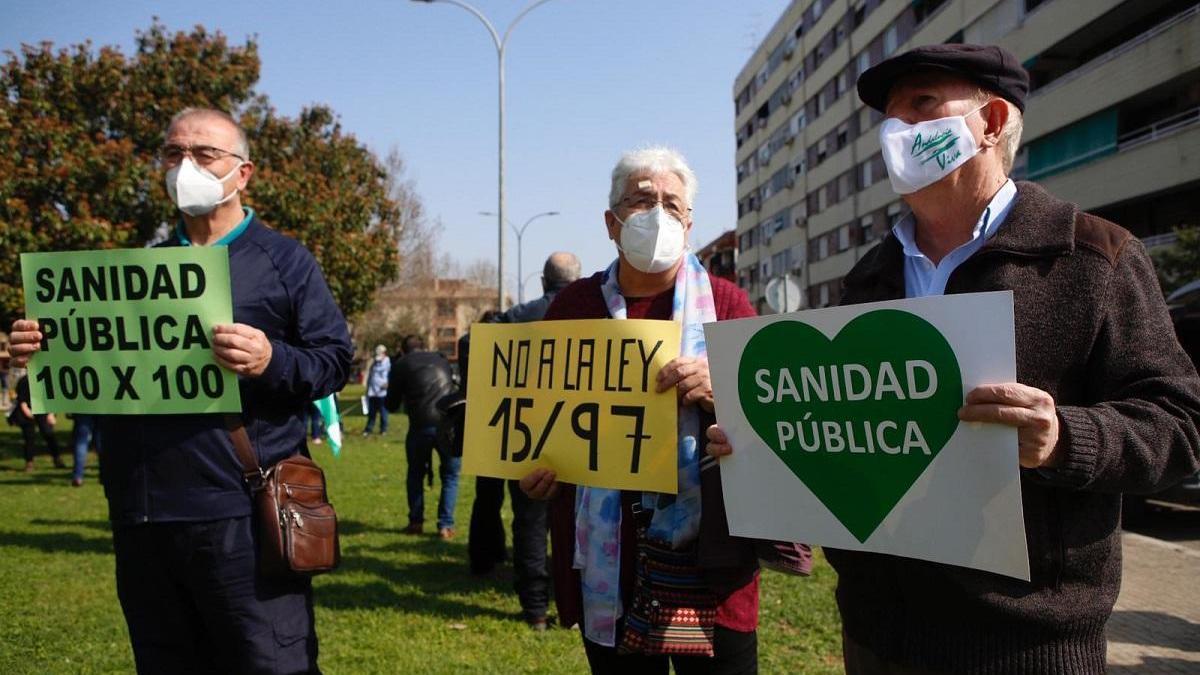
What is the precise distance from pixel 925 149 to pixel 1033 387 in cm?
59

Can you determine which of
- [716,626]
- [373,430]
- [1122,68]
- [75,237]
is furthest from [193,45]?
[1122,68]

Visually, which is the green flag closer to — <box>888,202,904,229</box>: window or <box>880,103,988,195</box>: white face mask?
<box>880,103,988,195</box>: white face mask

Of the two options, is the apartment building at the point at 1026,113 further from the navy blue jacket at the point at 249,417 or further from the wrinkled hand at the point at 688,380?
the navy blue jacket at the point at 249,417

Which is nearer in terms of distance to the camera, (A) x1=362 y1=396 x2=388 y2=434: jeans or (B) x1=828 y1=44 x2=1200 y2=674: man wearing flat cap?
(B) x1=828 y1=44 x2=1200 y2=674: man wearing flat cap

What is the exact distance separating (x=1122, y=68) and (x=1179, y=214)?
429cm

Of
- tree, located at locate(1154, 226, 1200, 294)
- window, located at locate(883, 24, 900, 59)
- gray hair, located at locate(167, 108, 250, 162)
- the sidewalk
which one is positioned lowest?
the sidewalk

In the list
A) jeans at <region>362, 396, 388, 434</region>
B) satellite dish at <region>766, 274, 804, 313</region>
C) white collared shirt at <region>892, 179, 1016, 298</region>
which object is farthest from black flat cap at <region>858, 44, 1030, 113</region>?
jeans at <region>362, 396, 388, 434</region>

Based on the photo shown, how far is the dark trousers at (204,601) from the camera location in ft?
8.41

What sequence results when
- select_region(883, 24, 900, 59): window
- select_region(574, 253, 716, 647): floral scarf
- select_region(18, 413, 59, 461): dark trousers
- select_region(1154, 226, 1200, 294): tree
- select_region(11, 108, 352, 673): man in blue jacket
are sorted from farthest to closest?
select_region(883, 24, 900, 59): window < select_region(1154, 226, 1200, 294): tree < select_region(18, 413, 59, 461): dark trousers < select_region(11, 108, 352, 673): man in blue jacket < select_region(574, 253, 716, 647): floral scarf

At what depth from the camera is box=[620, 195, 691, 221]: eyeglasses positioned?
264 centimetres

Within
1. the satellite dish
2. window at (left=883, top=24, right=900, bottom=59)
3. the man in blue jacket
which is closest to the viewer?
the man in blue jacket

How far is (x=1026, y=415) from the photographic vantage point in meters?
1.54

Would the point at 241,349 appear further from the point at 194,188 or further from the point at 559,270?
the point at 559,270

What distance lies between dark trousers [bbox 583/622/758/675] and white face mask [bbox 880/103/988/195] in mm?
1315
